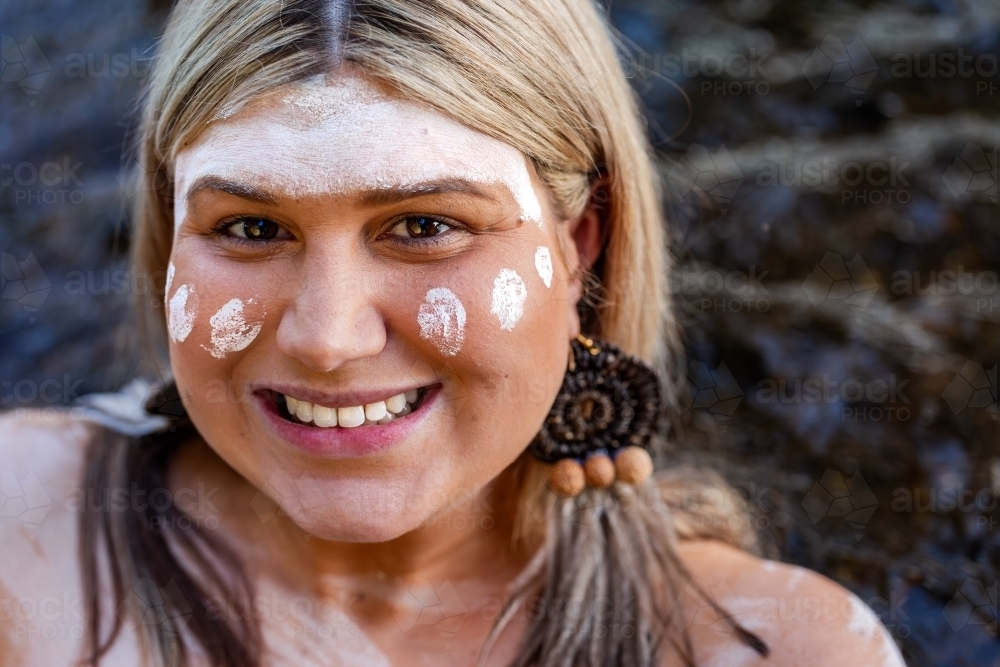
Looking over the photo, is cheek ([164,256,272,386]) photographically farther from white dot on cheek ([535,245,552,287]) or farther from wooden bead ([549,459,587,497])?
wooden bead ([549,459,587,497])

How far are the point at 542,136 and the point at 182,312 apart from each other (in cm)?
69

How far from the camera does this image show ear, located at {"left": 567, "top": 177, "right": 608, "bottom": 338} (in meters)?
2.00

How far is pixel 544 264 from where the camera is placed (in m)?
1.80

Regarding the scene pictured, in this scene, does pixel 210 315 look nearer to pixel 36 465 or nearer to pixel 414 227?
pixel 414 227

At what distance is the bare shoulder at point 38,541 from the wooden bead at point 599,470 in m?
1.02

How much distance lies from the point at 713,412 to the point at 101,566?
2144mm

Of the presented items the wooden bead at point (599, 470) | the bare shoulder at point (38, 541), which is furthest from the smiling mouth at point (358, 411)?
the bare shoulder at point (38, 541)

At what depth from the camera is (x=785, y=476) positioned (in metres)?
3.30

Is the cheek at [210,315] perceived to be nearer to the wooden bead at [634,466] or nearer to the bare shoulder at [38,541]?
the bare shoulder at [38,541]

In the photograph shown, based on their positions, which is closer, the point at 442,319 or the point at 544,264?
the point at 442,319

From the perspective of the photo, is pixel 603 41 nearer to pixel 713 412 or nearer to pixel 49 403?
pixel 713 412

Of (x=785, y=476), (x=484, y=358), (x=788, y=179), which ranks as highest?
(x=788, y=179)

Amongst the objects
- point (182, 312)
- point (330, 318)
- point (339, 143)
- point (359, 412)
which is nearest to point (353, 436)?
point (359, 412)

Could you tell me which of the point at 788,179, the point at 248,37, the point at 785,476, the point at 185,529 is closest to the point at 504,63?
the point at 248,37
